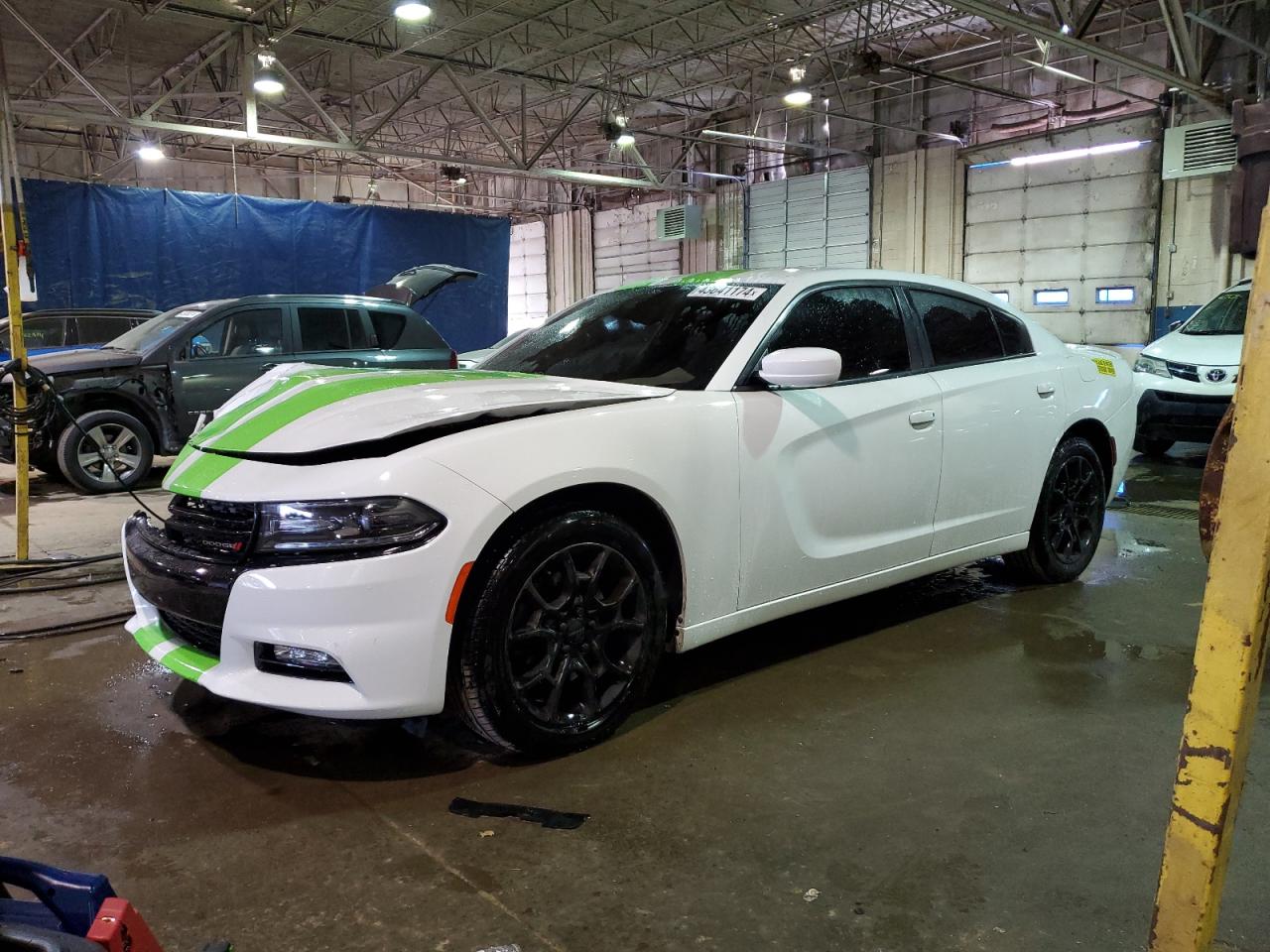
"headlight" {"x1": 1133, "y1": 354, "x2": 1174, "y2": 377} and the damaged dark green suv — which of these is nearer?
the damaged dark green suv

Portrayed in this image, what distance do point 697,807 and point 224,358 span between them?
6.82 m

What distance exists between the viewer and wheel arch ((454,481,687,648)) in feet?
8.42

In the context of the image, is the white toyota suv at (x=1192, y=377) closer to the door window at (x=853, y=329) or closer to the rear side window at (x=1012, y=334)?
the rear side window at (x=1012, y=334)

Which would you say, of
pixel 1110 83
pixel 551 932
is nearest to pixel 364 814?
pixel 551 932

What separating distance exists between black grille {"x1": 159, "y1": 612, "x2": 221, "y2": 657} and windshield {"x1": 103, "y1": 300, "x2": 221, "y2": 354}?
19.2 ft

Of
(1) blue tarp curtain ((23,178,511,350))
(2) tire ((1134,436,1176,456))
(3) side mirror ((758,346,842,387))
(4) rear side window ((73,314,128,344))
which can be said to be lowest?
(2) tire ((1134,436,1176,456))

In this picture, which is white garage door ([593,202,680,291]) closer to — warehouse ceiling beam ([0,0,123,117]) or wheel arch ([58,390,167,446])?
warehouse ceiling beam ([0,0,123,117])

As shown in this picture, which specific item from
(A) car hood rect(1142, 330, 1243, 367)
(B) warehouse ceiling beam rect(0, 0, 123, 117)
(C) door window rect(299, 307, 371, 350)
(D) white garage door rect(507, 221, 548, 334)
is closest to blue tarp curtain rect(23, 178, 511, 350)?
(B) warehouse ceiling beam rect(0, 0, 123, 117)

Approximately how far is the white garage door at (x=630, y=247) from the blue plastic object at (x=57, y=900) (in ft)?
73.3

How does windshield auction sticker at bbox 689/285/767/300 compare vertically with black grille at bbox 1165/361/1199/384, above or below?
above

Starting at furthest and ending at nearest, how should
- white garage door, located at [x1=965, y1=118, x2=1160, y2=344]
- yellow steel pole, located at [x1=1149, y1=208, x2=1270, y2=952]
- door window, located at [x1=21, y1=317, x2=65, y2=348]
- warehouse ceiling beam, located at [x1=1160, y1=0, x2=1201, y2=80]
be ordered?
1. white garage door, located at [x1=965, y1=118, x2=1160, y2=344]
2. door window, located at [x1=21, y1=317, x2=65, y2=348]
3. warehouse ceiling beam, located at [x1=1160, y1=0, x2=1201, y2=80]
4. yellow steel pole, located at [x1=1149, y1=208, x2=1270, y2=952]

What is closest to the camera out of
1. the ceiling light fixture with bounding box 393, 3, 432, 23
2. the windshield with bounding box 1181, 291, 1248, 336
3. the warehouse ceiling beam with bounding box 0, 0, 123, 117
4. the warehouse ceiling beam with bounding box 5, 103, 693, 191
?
the windshield with bounding box 1181, 291, 1248, 336

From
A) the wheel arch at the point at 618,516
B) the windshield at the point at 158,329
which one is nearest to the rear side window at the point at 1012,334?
the wheel arch at the point at 618,516

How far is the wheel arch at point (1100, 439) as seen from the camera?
14.8ft
